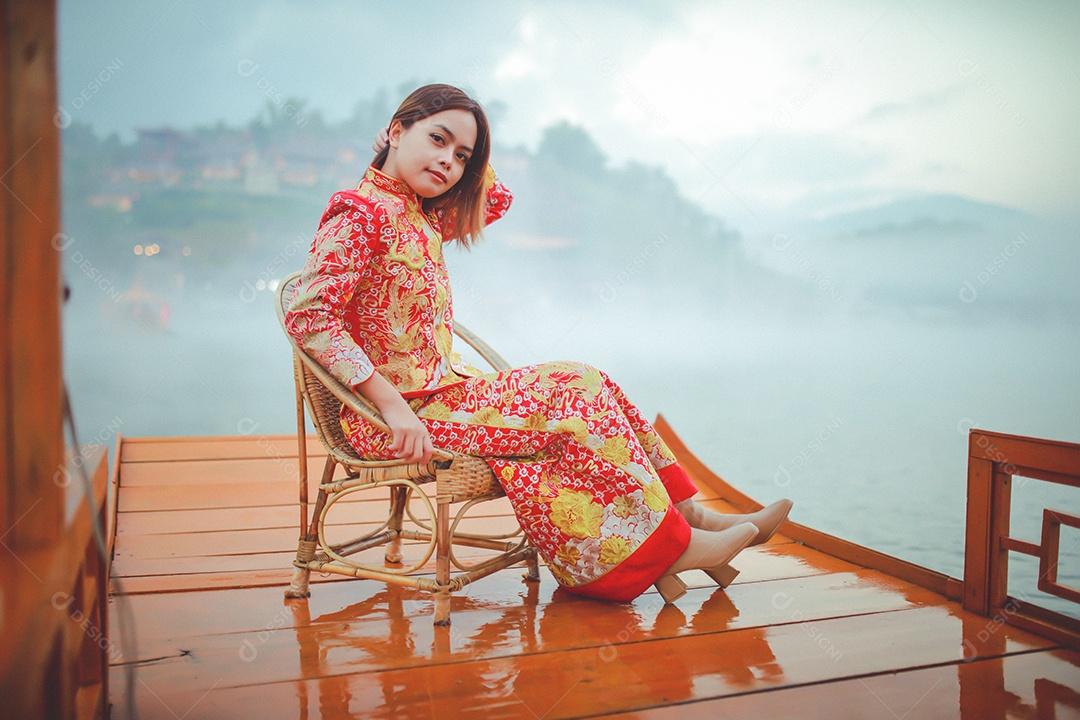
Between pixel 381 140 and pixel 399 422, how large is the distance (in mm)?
690

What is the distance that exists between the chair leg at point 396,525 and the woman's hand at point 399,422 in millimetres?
431

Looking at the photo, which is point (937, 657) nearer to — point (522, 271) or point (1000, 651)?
point (1000, 651)

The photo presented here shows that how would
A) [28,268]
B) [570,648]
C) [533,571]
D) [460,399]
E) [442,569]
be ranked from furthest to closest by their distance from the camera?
1. [533,571]
2. [460,399]
3. [442,569]
4. [570,648]
5. [28,268]

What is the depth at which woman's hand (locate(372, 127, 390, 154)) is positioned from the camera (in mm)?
1839

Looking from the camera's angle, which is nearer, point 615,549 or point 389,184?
point 615,549

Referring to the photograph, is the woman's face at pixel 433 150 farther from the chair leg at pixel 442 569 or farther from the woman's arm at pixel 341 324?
the chair leg at pixel 442 569

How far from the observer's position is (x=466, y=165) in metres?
1.87

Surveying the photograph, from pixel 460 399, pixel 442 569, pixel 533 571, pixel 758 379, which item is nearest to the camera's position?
A: pixel 442 569

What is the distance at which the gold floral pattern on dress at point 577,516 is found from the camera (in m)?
1.67

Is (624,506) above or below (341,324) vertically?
below

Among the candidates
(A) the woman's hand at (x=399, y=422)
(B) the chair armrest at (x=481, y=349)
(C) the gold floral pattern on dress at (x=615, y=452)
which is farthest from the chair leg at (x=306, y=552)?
(C) the gold floral pattern on dress at (x=615, y=452)

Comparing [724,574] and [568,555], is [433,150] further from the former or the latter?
[724,574]

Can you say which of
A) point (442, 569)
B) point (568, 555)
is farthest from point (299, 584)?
point (568, 555)

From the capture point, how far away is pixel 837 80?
471 centimetres
